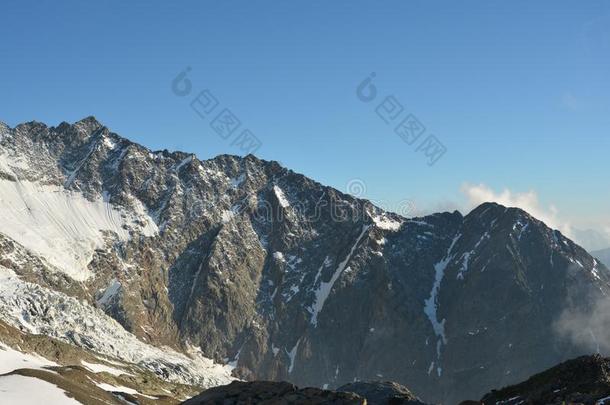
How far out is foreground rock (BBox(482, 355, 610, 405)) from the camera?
35.6 meters

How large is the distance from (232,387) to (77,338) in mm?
187056

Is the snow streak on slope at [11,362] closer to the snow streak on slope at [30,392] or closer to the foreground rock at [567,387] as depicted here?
the snow streak on slope at [30,392]

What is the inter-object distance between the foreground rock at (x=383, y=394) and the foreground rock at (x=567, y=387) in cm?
873

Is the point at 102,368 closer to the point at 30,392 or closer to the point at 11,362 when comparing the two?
the point at 11,362

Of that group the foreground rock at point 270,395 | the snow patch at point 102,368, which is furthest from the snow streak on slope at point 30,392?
the snow patch at point 102,368

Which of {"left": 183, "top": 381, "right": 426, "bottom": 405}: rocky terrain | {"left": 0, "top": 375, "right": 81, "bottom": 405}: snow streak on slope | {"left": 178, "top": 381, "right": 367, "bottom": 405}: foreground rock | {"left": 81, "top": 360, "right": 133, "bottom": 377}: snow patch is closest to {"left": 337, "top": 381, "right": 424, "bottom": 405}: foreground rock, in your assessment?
{"left": 183, "top": 381, "right": 426, "bottom": 405}: rocky terrain

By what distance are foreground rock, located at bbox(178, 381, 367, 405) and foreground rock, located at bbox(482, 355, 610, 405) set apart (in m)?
15.9

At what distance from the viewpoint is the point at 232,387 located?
3203 centimetres

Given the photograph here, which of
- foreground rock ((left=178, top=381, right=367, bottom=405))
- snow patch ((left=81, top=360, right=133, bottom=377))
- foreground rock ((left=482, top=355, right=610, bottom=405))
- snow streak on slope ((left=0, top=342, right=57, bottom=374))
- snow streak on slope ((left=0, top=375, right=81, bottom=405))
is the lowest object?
snow patch ((left=81, top=360, right=133, bottom=377))

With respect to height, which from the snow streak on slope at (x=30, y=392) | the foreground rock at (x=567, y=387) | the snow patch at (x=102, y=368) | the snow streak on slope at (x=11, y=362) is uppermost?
the foreground rock at (x=567, y=387)

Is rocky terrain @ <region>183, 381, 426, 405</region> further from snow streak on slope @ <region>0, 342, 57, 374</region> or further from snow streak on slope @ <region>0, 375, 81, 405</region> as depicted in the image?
snow streak on slope @ <region>0, 342, 57, 374</region>

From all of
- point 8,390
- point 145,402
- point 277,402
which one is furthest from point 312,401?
point 145,402

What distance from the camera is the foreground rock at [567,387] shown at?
35581 millimetres

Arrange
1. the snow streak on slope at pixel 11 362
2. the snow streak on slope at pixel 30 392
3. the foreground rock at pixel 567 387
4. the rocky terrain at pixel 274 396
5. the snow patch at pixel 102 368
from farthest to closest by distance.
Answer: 1. the snow patch at pixel 102 368
2. the snow streak on slope at pixel 11 362
3. the snow streak on slope at pixel 30 392
4. the foreground rock at pixel 567 387
5. the rocky terrain at pixel 274 396
